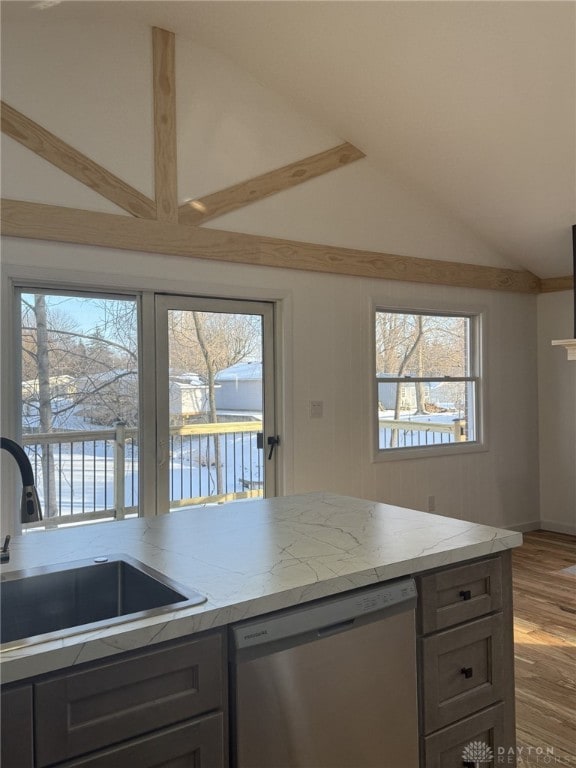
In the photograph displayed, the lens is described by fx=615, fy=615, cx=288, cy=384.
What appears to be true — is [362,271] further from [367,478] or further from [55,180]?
[55,180]

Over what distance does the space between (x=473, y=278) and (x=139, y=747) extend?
4.80 metres

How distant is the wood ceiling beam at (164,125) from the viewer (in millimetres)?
3775

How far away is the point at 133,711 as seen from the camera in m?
1.27

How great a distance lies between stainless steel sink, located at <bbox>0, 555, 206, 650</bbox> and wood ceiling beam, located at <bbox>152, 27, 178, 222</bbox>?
259cm

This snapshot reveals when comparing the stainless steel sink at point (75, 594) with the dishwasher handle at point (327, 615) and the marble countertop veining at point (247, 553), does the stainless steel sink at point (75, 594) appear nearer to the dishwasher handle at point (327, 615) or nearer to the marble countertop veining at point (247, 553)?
the marble countertop veining at point (247, 553)

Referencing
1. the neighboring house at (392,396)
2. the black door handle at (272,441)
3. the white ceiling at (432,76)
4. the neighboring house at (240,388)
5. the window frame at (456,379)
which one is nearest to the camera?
the white ceiling at (432,76)

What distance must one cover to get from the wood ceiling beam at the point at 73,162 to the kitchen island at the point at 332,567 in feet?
7.19

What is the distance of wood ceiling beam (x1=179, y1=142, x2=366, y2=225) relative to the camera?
3914 mm

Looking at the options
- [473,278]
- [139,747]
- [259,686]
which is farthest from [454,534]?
[473,278]

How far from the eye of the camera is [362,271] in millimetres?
4656

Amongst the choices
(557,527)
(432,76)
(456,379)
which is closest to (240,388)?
(456,379)

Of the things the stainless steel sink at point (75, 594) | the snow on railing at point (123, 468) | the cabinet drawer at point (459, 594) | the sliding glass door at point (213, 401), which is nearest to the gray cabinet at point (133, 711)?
the stainless steel sink at point (75, 594)

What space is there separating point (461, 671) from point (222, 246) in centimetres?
294

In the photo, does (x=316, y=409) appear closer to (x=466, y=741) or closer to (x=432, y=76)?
(x=432, y=76)
